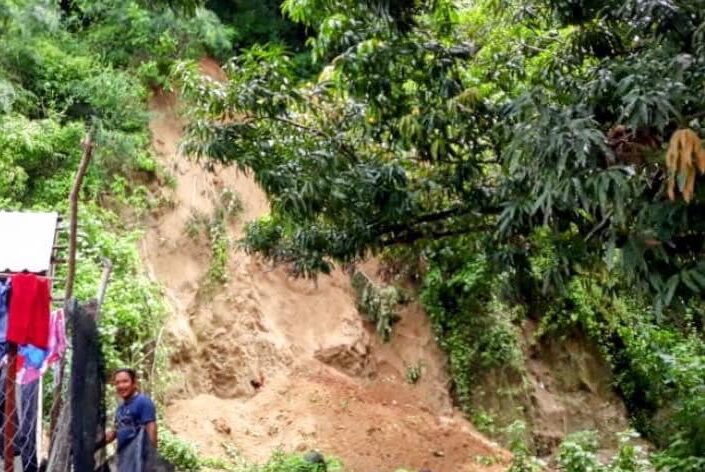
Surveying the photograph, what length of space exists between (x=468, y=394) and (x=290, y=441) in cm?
347

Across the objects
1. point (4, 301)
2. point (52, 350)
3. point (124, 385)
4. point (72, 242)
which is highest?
point (72, 242)

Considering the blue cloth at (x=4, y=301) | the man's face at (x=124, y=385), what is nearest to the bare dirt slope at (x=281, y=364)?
the man's face at (x=124, y=385)

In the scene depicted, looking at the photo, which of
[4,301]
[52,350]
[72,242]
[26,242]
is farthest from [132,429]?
[26,242]

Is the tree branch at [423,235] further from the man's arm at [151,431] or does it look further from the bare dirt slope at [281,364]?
the bare dirt slope at [281,364]

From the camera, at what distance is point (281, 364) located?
10734mm

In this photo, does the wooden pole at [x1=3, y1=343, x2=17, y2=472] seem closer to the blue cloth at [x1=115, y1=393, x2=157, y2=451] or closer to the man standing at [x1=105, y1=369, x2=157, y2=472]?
the man standing at [x1=105, y1=369, x2=157, y2=472]

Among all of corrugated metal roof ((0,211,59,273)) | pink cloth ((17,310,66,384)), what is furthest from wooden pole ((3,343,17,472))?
corrugated metal roof ((0,211,59,273))

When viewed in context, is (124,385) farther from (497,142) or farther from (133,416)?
(497,142)

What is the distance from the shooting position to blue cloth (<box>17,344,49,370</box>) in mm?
4645

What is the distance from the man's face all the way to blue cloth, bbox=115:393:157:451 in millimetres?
44

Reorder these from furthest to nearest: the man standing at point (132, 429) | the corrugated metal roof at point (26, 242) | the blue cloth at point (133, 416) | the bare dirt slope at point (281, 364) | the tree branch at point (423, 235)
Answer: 1. the bare dirt slope at point (281, 364)
2. the tree branch at point (423, 235)
3. the corrugated metal roof at point (26, 242)
4. the blue cloth at point (133, 416)
5. the man standing at point (132, 429)

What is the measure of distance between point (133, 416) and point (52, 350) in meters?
0.68

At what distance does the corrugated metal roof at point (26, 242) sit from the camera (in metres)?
5.75

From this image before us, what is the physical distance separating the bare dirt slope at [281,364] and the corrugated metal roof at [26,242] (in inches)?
135
